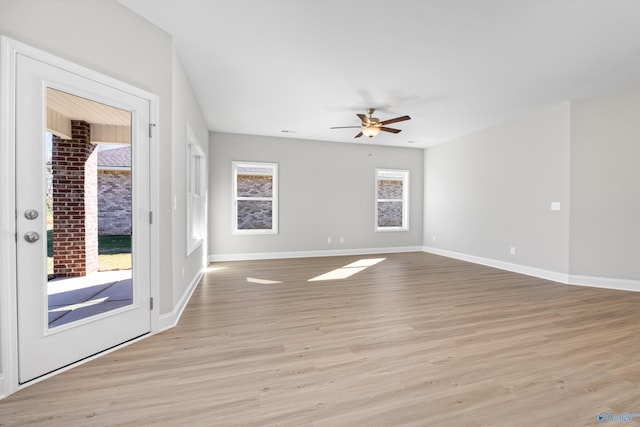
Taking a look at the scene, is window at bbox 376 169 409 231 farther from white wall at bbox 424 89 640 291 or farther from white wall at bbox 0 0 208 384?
white wall at bbox 0 0 208 384

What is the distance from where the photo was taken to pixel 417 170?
24.4ft

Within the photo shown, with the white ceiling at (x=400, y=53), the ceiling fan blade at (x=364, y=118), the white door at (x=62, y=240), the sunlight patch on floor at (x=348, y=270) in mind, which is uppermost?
the white ceiling at (x=400, y=53)


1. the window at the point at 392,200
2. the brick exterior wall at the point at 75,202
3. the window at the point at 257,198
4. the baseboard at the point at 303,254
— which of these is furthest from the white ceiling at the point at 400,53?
the baseboard at the point at 303,254

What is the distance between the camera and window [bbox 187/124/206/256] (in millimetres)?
4148

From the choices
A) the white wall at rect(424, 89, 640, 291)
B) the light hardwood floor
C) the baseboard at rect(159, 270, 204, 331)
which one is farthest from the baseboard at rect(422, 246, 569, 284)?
the baseboard at rect(159, 270, 204, 331)

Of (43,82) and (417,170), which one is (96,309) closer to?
(43,82)

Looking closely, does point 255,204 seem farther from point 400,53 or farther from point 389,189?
point 400,53

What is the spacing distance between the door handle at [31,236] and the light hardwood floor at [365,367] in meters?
0.89

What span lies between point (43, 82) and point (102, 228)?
1.04 m

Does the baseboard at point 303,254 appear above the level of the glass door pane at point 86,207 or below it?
below

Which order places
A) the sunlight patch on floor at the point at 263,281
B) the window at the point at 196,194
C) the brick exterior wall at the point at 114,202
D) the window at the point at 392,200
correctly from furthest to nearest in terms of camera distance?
the window at the point at 392,200 → the sunlight patch on floor at the point at 263,281 → the window at the point at 196,194 → the brick exterior wall at the point at 114,202

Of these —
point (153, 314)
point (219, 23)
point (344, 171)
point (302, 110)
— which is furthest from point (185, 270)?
point (344, 171)

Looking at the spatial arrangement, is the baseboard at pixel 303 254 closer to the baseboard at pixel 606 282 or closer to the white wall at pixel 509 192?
the white wall at pixel 509 192

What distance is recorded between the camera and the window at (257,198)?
6273 mm
